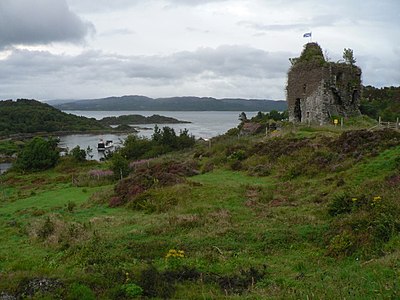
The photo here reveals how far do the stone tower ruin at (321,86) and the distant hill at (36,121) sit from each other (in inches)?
4855

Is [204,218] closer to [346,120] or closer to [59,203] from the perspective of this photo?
[59,203]

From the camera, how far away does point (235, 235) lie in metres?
13.3

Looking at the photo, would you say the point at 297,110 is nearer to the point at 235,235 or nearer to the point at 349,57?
the point at 349,57

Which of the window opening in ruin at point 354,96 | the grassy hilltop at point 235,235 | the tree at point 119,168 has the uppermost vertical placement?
the window opening in ruin at point 354,96

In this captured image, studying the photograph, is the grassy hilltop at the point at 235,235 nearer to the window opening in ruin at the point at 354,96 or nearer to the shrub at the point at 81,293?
the shrub at the point at 81,293

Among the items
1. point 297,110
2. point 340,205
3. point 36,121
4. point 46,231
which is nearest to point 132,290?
point 46,231

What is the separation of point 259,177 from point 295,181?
3.52m

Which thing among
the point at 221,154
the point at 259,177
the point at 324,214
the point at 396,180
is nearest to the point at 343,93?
the point at 221,154

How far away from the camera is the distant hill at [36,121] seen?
14975cm

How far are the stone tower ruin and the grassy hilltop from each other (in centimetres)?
1035

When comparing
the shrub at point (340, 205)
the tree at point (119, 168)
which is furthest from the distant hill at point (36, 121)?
the shrub at point (340, 205)

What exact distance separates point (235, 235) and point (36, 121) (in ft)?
520

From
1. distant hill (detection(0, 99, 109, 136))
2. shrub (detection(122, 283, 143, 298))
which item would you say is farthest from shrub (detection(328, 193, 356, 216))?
distant hill (detection(0, 99, 109, 136))

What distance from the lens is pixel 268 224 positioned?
1425 cm
